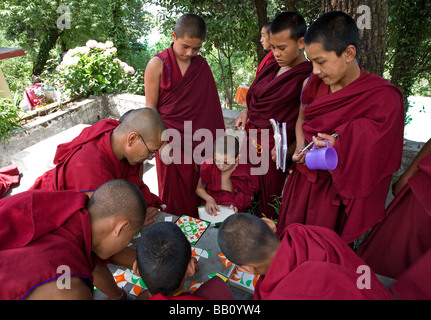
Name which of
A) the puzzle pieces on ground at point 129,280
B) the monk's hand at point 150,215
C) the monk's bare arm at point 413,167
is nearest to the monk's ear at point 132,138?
the monk's hand at point 150,215

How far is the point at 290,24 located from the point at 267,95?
583 mm

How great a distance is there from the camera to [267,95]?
2527 mm

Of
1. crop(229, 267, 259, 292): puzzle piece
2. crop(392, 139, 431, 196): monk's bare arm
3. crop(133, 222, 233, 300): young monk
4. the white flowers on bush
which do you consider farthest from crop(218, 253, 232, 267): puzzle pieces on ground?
the white flowers on bush

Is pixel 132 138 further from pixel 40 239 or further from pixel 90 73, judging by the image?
pixel 90 73

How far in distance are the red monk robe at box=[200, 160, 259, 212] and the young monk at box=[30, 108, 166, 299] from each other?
0.92 meters

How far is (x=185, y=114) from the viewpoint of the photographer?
3.00 m

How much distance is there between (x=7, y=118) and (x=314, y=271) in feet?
13.3

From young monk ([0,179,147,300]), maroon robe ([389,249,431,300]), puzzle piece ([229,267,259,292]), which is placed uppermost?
young monk ([0,179,147,300])

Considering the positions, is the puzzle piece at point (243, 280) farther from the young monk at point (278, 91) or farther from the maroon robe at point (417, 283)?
the young monk at point (278, 91)

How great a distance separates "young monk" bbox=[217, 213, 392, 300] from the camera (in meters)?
1.07

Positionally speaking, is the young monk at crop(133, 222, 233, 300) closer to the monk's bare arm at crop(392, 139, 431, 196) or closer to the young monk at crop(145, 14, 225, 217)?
the monk's bare arm at crop(392, 139, 431, 196)

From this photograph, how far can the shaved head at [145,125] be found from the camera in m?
1.88
